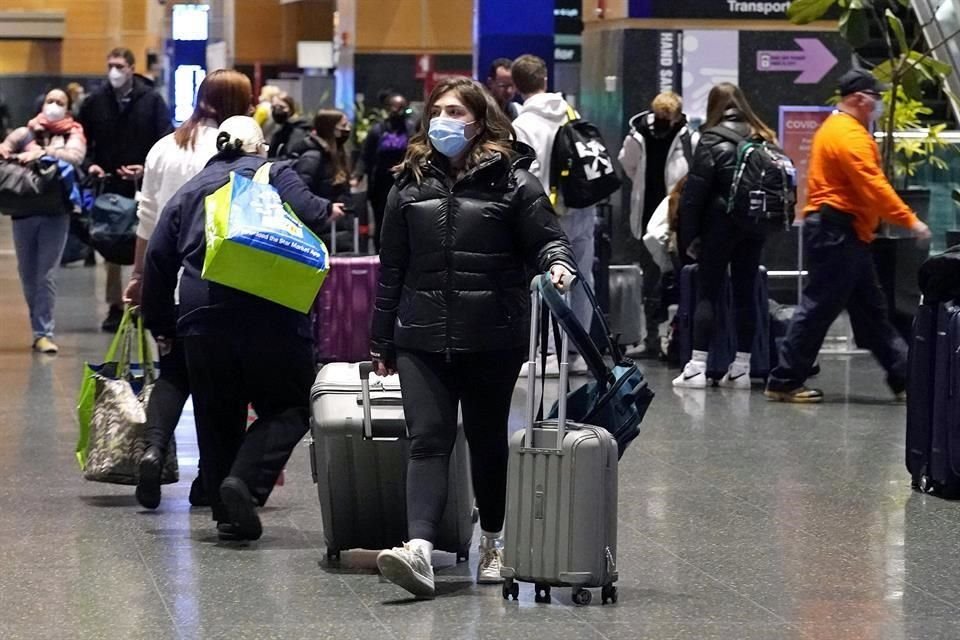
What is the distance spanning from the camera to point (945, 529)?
7.19 meters

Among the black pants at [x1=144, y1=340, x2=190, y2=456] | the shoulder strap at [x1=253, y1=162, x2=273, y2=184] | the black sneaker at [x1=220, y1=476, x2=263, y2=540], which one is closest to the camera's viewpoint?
the black sneaker at [x1=220, y1=476, x2=263, y2=540]

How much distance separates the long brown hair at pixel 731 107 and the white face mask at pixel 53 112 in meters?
5.25

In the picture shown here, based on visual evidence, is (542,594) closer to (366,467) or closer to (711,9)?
(366,467)

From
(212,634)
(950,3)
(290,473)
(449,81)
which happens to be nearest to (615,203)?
(950,3)

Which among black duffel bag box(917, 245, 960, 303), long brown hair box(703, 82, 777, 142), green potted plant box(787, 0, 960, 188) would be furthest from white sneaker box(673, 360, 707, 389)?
black duffel bag box(917, 245, 960, 303)

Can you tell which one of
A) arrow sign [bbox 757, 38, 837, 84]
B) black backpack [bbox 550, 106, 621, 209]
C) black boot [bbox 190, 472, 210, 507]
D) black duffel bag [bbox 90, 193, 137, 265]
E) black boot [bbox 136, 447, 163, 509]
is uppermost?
arrow sign [bbox 757, 38, 837, 84]

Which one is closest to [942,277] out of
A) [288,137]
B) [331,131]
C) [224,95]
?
[224,95]

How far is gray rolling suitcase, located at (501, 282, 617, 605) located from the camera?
5.69 meters

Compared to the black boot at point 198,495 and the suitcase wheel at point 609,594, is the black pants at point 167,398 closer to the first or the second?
the black boot at point 198,495

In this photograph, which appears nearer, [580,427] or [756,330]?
[580,427]

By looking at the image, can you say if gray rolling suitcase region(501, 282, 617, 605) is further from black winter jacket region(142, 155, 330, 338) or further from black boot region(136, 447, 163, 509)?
black boot region(136, 447, 163, 509)

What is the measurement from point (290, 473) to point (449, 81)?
2.91 metres

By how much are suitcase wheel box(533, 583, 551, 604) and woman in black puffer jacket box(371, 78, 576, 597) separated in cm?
33

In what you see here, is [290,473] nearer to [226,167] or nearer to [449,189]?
[226,167]
